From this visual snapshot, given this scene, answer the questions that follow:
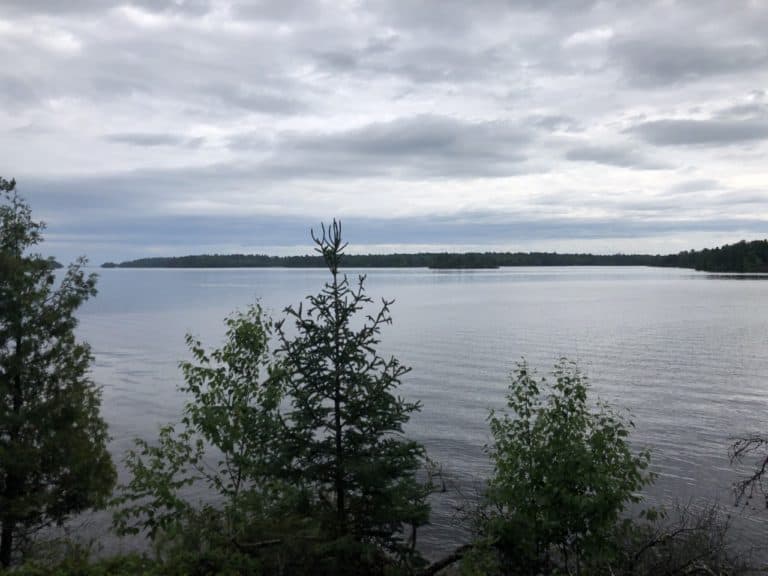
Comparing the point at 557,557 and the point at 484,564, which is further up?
the point at 484,564

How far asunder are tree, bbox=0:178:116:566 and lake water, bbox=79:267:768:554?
9.01 m

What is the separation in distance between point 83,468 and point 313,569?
312 inches

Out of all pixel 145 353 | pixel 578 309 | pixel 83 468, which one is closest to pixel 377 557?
pixel 83 468

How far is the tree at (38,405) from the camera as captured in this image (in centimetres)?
1438

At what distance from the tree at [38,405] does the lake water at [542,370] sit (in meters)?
9.01

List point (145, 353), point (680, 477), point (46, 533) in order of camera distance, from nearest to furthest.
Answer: point (46, 533), point (680, 477), point (145, 353)

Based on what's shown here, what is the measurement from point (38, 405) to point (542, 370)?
97.2 feet

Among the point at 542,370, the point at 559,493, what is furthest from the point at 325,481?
the point at 542,370

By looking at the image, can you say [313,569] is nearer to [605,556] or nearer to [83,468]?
[605,556]

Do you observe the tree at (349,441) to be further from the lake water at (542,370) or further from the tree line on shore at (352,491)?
the lake water at (542,370)

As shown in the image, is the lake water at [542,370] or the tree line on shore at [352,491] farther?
the lake water at [542,370]

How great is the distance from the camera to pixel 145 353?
50.4 metres

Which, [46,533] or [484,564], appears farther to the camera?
[46,533]

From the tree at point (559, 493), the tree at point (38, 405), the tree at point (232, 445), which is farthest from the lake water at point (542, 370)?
the tree at point (38, 405)
